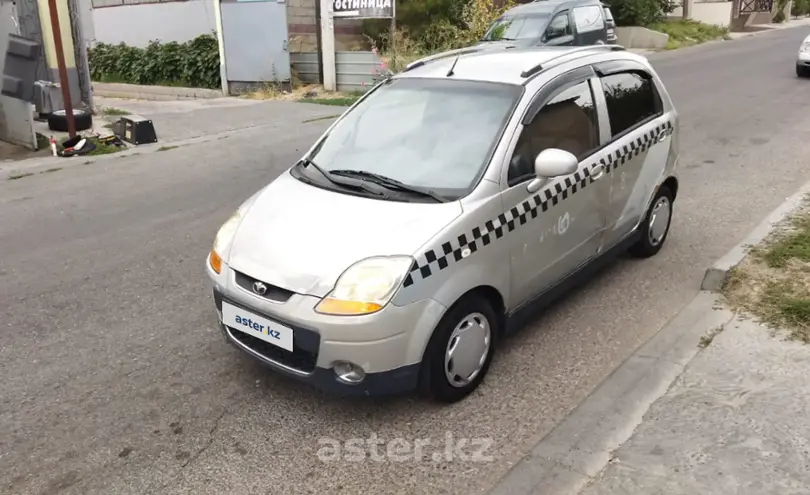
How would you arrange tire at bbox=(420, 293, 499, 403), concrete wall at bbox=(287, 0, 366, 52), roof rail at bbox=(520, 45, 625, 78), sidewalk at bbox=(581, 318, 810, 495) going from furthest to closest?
concrete wall at bbox=(287, 0, 366, 52), roof rail at bbox=(520, 45, 625, 78), tire at bbox=(420, 293, 499, 403), sidewalk at bbox=(581, 318, 810, 495)

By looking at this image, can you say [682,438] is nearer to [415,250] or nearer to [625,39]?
[415,250]

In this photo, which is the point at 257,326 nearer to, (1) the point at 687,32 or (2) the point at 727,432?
(2) the point at 727,432

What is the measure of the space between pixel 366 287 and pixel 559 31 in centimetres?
1432

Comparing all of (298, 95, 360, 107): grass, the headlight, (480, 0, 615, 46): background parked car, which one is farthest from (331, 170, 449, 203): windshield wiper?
(480, 0, 615, 46): background parked car

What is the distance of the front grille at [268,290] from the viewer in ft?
10.7

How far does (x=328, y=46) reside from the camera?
16.5 meters

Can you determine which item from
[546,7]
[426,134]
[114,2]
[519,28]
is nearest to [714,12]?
[546,7]

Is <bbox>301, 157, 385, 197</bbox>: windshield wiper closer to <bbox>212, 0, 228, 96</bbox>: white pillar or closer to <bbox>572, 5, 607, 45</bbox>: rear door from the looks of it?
<bbox>572, 5, 607, 45</bbox>: rear door

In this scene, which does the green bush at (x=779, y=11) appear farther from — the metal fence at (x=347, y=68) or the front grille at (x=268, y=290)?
the front grille at (x=268, y=290)

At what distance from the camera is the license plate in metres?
3.32

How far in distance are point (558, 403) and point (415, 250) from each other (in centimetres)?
115

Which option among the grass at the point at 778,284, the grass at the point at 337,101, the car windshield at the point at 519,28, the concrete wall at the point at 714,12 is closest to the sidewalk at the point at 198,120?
the grass at the point at 337,101

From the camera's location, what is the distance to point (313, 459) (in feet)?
10.5

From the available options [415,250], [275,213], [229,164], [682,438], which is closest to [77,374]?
[275,213]
